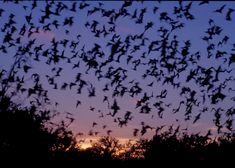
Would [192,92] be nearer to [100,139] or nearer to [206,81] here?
[206,81]

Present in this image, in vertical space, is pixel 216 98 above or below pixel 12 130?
below

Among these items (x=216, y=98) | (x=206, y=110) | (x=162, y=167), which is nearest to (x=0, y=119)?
(x=162, y=167)

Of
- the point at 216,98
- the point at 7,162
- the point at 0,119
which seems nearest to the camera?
the point at 216,98

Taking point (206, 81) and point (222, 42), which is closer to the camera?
point (222, 42)

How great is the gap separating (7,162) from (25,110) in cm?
1001

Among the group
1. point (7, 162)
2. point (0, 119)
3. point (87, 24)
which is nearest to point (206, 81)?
point (87, 24)

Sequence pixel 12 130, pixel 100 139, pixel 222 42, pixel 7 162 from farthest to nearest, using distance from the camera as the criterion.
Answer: pixel 100 139 < pixel 12 130 < pixel 7 162 < pixel 222 42

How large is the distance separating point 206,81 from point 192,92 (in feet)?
8.77

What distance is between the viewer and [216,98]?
2178 centimetres

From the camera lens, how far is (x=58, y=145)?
58406mm

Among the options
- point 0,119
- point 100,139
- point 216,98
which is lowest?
point 216,98

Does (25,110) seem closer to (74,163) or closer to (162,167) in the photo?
(74,163)

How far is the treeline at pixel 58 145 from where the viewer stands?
48.4 m

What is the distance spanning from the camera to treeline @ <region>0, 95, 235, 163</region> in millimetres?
48388
